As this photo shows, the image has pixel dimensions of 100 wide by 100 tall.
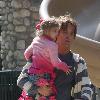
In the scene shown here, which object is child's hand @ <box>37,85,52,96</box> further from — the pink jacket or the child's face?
the child's face

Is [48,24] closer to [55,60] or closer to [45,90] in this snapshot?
[55,60]

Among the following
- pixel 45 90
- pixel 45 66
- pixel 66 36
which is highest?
pixel 66 36

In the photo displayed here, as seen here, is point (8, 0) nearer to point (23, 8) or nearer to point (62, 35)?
point (23, 8)

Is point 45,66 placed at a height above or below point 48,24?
below

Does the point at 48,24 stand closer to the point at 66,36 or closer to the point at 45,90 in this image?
the point at 66,36

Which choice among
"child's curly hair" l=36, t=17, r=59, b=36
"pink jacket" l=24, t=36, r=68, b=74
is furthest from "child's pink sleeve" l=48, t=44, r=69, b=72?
"child's curly hair" l=36, t=17, r=59, b=36

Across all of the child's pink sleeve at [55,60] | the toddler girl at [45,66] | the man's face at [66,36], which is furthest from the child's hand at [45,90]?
the man's face at [66,36]

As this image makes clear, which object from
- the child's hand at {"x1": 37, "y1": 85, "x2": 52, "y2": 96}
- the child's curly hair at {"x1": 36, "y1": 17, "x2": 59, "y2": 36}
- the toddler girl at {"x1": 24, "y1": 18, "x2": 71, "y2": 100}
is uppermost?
the child's curly hair at {"x1": 36, "y1": 17, "x2": 59, "y2": 36}

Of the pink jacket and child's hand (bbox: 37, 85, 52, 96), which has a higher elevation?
the pink jacket

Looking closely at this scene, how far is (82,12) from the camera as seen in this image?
13.9ft

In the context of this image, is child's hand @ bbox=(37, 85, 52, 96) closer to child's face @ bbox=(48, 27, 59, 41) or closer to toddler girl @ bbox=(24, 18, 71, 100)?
toddler girl @ bbox=(24, 18, 71, 100)

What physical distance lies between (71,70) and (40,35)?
0.24 metres

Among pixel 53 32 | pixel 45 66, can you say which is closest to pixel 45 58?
pixel 45 66

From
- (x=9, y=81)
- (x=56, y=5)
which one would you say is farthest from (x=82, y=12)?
(x=9, y=81)
